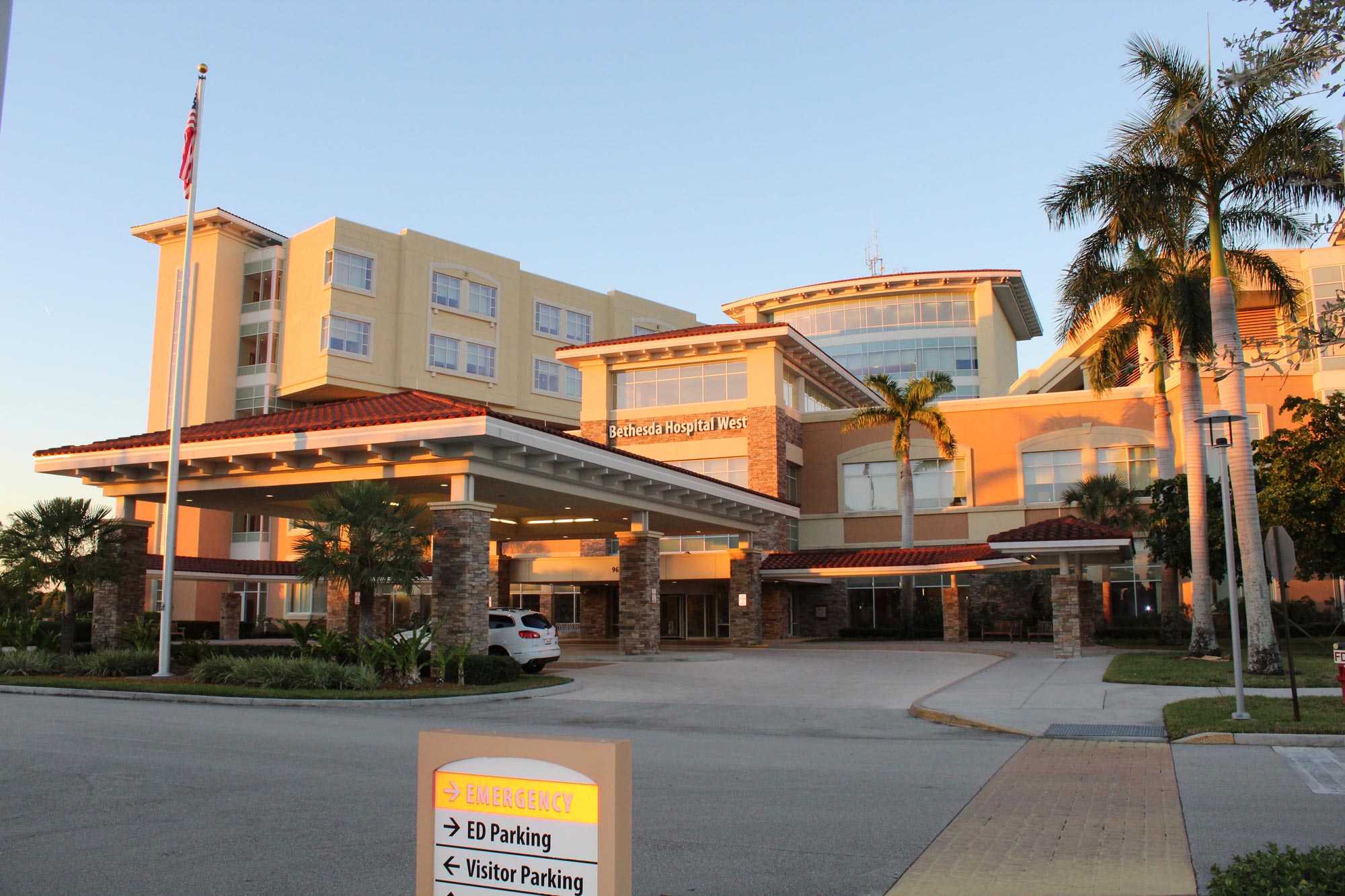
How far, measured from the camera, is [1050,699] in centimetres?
1844

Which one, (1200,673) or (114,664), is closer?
(1200,673)

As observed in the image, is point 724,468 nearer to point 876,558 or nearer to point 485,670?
point 876,558

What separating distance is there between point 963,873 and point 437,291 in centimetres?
4994

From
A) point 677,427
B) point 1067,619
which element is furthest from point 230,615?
point 1067,619

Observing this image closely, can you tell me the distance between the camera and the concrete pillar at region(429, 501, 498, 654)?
22375 millimetres

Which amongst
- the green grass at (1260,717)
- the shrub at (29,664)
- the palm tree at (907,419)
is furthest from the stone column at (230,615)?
the green grass at (1260,717)

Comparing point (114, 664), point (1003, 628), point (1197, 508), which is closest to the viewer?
point (114, 664)

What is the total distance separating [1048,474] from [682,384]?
15692 millimetres

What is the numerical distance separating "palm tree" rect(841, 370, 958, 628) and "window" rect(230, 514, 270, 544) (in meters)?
29.9

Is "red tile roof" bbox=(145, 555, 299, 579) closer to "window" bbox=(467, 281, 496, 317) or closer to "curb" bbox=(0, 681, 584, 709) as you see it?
"window" bbox=(467, 281, 496, 317)

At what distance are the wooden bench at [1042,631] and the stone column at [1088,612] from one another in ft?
5.28

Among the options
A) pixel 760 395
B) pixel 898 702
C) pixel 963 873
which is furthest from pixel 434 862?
pixel 760 395

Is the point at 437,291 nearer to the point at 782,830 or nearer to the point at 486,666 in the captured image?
the point at 486,666

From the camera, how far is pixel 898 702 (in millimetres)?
19703
